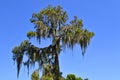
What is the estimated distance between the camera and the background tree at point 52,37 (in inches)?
1178

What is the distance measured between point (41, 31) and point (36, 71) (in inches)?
121

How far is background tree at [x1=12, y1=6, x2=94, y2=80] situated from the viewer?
29922 mm

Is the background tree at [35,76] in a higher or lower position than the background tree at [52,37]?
lower

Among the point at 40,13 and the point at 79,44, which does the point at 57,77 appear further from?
the point at 40,13

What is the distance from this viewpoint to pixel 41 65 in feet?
97.9

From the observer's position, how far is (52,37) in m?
29.9

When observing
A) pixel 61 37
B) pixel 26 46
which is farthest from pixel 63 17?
pixel 26 46

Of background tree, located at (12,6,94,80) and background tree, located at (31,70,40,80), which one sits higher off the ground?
background tree, located at (12,6,94,80)

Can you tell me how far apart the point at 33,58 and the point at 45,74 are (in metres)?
1.86

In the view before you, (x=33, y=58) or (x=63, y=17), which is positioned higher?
(x=63, y=17)

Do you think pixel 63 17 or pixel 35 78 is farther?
pixel 63 17

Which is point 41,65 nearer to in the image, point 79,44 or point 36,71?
point 36,71

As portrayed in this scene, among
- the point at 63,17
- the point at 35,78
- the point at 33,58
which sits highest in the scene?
the point at 63,17

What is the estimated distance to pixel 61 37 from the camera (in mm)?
29938
